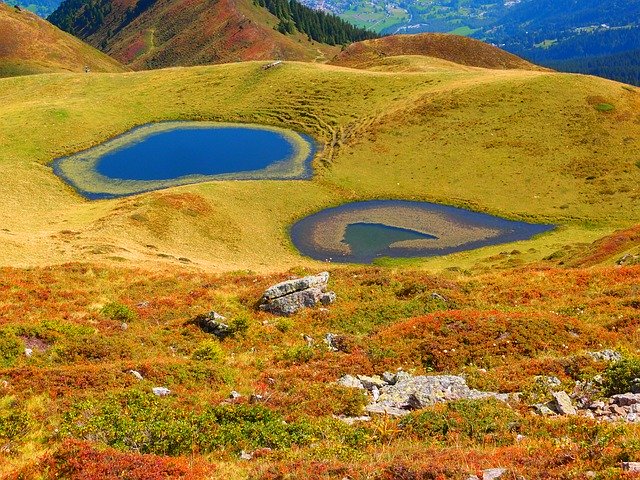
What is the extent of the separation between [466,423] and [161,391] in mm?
10956

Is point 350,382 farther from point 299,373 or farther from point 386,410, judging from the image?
point 386,410

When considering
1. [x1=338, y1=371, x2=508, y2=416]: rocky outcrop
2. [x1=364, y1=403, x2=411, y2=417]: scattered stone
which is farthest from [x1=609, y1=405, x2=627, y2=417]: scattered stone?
[x1=364, y1=403, x2=411, y2=417]: scattered stone

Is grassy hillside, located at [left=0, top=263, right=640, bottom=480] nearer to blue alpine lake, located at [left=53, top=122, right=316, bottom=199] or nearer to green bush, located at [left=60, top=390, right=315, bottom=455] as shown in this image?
green bush, located at [left=60, top=390, right=315, bottom=455]

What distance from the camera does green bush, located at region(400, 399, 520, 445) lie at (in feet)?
49.8

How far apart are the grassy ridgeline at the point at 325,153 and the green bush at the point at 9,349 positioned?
22.8m

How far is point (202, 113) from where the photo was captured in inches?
4653

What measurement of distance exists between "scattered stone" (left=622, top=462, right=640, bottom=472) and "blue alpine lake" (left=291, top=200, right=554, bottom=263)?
166 feet

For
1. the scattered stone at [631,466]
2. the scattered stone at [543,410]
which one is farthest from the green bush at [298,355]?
the scattered stone at [631,466]

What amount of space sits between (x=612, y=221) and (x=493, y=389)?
198 ft

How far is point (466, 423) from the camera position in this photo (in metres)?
15.9

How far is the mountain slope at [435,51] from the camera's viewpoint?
577 ft

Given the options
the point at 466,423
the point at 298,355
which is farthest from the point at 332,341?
the point at 466,423

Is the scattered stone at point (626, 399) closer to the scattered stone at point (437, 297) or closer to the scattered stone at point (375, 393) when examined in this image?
the scattered stone at point (375, 393)

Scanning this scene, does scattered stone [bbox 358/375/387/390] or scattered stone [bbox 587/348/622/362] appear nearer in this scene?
scattered stone [bbox 587/348/622/362]
